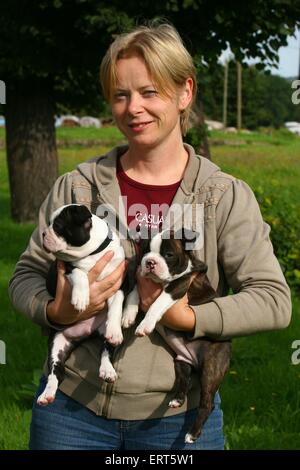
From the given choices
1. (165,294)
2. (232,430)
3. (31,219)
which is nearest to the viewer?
(165,294)

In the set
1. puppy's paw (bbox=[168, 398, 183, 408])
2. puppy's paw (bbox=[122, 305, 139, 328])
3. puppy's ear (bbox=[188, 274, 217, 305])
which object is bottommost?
puppy's paw (bbox=[168, 398, 183, 408])

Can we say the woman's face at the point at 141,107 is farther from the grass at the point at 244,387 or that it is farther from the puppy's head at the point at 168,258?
the grass at the point at 244,387

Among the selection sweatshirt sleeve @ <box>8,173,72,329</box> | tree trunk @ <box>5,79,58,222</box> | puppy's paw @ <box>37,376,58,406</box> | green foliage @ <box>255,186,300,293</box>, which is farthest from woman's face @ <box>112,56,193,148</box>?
tree trunk @ <box>5,79,58,222</box>

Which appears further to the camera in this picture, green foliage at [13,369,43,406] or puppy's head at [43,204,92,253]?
green foliage at [13,369,43,406]

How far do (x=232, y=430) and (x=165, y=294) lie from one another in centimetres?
293

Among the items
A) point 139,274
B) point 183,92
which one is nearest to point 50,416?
point 139,274

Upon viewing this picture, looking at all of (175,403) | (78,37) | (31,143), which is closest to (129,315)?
(175,403)

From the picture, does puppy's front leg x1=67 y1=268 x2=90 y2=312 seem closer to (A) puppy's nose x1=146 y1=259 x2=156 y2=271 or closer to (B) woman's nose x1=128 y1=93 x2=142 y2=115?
(A) puppy's nose x1=146 y1=259 x2=156 y2=271

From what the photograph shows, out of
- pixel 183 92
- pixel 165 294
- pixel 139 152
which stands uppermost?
pixel 183 92

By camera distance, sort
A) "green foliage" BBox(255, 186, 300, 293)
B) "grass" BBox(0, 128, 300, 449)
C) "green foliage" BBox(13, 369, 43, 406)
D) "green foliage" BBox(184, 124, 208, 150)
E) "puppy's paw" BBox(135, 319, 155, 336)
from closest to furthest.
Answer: "puppy's paw" BBox(135, 319, 155, 336)
"grass" BBox(0, 128, 300, 449)
"green foliage" BBox(13, 369, 43, 406)
"green foliage" BBox(255, 186, 300, 293)
"green foliage" BBox(184, 124, 208, 150)

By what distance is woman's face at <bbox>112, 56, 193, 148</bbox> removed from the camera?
311 cm

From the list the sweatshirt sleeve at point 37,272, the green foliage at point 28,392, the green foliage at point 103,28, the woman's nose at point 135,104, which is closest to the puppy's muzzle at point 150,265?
the sweatshirt sleeve at point 37,272

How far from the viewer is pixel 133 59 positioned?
10.2 feet
